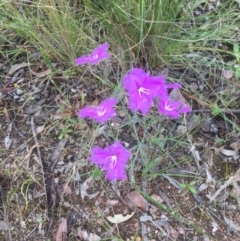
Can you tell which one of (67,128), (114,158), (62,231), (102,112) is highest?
(102,112)

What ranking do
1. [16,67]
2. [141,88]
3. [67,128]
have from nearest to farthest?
[141,88]
[67,128]
[16,67]

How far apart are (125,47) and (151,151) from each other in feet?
1.24

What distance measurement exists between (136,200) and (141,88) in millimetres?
432

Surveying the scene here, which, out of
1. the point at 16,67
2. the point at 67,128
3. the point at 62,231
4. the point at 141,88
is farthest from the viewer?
the point at 16,67

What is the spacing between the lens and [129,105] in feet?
4.17

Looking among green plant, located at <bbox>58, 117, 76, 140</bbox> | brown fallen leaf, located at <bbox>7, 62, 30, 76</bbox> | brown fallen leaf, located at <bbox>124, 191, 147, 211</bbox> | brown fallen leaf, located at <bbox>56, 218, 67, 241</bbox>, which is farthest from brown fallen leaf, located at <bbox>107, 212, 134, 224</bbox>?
brown fallen leaf, located at <bbox>7, 62, 30, 76</bbox>

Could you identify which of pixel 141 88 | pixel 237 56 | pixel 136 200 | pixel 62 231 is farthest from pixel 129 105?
pixel 237 56

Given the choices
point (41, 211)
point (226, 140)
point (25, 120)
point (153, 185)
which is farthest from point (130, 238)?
point (25, 120)

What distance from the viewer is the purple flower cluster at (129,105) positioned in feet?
4.03

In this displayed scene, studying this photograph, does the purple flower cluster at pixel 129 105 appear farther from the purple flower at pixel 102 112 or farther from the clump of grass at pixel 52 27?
the clump of grass at pixel 52 27

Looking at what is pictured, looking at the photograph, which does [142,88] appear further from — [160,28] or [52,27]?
[52,27]

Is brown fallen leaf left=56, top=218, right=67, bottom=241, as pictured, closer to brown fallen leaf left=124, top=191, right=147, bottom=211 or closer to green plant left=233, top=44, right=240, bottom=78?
brown fallen leaf left=124, top=191, right=147, bottom=211

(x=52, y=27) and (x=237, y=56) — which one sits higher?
(x=52, y=27)

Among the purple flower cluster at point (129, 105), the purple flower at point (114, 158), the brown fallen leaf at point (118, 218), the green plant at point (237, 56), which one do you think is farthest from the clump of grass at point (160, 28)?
the brown fallen leaf at point (118, 218)
